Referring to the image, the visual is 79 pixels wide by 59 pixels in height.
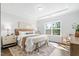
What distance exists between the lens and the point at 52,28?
213 cm

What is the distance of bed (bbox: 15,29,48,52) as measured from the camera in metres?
2.09

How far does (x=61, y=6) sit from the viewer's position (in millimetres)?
2092

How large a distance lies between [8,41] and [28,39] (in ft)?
1.19

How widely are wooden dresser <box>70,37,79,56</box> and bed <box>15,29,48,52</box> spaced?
0.46 metres

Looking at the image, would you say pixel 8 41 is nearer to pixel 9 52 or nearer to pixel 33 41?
pixel 9 52

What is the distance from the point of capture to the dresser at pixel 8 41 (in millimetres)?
2062

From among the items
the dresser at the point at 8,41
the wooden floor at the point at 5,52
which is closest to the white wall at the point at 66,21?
the dresser at the point at 8,41

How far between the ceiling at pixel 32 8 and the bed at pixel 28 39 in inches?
11.2

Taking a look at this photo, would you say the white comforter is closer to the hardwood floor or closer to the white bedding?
the white bedding

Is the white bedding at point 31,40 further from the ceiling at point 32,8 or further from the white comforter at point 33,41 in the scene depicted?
the ceiling at point 32,8

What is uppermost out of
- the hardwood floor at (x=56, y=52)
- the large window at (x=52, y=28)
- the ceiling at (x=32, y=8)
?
the ceiling at (x=32, y=8)

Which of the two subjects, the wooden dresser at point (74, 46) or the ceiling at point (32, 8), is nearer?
the wooden dresser at point (74, 46)

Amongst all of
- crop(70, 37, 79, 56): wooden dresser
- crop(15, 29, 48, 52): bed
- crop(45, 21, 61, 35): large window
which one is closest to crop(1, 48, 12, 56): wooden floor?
crop(15, 29, 48, 52): bed

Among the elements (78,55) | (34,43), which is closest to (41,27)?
(34,43)
